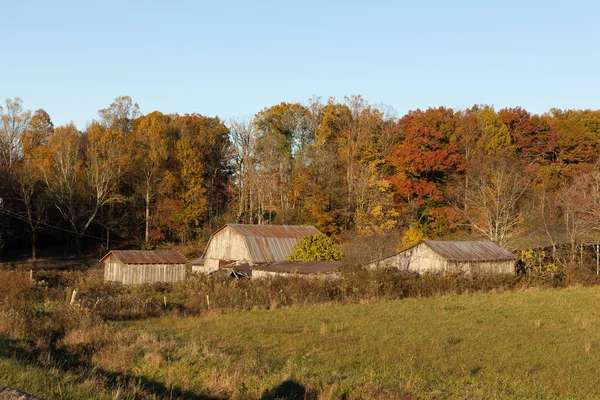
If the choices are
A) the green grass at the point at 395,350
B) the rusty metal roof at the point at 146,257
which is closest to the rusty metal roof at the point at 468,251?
the green grass at the point at 395,350

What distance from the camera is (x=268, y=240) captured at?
42719mm

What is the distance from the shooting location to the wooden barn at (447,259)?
1419 inches

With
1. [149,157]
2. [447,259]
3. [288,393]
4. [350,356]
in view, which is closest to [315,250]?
[447,259]

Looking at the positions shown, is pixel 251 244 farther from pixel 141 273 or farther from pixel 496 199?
pixel 496 199

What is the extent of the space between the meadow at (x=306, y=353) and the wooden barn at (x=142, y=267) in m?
13.8

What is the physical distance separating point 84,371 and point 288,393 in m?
4.06

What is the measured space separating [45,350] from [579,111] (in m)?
72.5

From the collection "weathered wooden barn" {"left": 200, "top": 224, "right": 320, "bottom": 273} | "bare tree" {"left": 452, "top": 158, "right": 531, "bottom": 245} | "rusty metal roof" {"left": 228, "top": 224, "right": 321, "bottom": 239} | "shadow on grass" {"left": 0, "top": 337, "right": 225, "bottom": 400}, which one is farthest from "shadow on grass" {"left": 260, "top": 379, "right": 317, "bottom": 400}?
"bare tree" {"left": 452, "top": 158, "right": 531, "bottom": 245}

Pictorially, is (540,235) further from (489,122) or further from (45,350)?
(45,350)

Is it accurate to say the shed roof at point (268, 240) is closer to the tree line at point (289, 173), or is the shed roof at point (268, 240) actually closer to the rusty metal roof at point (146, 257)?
the rusty metal roof at point (146, 257)

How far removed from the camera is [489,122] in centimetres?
6303

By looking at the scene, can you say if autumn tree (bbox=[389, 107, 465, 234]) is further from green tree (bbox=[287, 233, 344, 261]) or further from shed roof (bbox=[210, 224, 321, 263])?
green tree (bbox=[287, 233, 344, 261])

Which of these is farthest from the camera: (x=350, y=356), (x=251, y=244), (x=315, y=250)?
(x=251, y=244)

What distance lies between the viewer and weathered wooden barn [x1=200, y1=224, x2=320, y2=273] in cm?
4150
